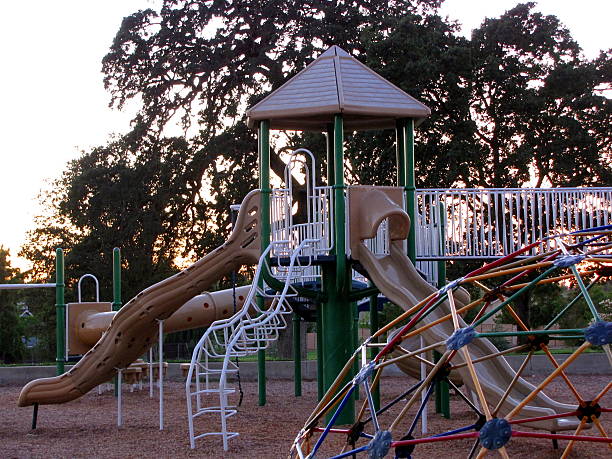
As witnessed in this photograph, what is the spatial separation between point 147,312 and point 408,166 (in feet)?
16.0

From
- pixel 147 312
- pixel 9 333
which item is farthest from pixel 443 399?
pixel 9 333

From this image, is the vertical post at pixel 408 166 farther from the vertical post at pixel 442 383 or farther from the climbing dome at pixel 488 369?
the climbing dome at pixel 488 369

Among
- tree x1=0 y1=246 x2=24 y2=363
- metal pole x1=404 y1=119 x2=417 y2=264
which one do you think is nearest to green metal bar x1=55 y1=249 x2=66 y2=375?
metal pole x1=404 y1=119 x2=417 y2=264

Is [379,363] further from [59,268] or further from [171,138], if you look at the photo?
[171,138]

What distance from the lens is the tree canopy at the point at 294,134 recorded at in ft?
82.8

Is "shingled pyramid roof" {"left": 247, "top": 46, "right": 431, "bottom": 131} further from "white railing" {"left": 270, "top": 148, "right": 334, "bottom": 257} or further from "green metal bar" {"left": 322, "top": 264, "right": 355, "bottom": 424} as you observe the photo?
"green metal bar" {"left": 322, "top": 264, "right": 355, "bottom": 424}

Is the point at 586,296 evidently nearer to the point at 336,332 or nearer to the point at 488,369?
the point at 488,369

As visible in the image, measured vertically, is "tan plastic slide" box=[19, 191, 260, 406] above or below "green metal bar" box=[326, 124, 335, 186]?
below

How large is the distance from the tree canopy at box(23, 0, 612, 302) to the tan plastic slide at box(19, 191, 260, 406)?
1214 cm

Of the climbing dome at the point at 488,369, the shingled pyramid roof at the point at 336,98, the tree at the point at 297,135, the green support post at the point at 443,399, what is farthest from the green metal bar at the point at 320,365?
the tree at the point at 297,135

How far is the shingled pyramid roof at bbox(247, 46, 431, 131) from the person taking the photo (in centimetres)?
1287

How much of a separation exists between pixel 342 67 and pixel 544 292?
78.0 feet

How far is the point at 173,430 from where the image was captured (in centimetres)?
1338

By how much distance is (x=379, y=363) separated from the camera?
7137 millimetres
